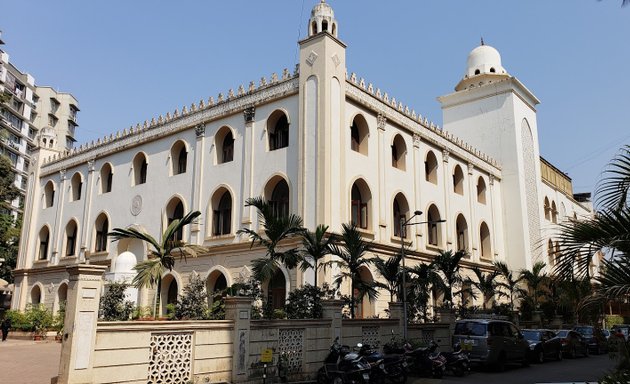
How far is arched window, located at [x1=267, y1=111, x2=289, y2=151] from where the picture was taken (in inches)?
886

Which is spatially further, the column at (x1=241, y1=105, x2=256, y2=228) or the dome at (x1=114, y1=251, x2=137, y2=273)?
the dome at (x1=114, y1=251, x2=137, y2=273)

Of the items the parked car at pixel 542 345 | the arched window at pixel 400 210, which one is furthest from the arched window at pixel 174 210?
the parked car at pixel 542 345

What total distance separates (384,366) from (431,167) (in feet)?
55.2

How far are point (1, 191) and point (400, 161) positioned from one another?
769 inches

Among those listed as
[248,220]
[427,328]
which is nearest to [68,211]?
[248,220]

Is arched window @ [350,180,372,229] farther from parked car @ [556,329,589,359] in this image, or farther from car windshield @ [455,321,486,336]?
parked car @ [556,329,589,359]

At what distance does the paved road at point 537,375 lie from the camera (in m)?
13.6

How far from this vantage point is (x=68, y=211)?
3231 centimetres

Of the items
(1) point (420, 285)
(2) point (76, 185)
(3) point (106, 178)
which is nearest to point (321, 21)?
(1) point (420, 285)

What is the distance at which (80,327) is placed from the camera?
29.0ft

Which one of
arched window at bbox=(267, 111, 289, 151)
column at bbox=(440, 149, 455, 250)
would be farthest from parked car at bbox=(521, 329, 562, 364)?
arched window at bbox=(267, 111, 289, 151)

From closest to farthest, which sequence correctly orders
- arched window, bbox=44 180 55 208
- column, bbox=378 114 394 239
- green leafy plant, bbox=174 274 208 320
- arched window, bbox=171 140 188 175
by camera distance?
green leafy plant, bbox=174 274 208 320
column, bbox=378 114 394 239
arched window, bbox=171 140 188 175
arched window, bbox=44 180 55 208

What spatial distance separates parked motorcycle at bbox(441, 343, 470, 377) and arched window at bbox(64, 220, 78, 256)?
80.1ft

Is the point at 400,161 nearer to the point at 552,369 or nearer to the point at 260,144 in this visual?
the point at 260,144
